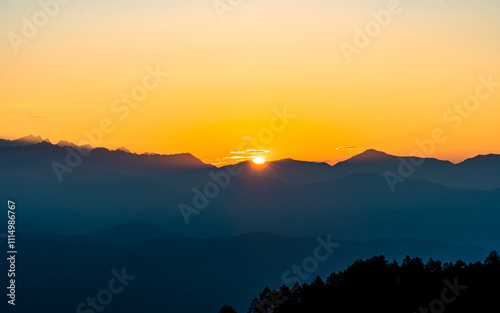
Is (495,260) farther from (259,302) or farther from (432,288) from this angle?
(259,302)

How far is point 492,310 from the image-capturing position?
4244 cm

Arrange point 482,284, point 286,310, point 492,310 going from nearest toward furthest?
point 492,310
point 482,284
point 286,310

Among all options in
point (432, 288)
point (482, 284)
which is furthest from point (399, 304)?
point (482, 284)

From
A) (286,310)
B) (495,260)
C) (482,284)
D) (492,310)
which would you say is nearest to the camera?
(492,310)

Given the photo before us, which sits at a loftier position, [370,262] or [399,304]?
[370,262]

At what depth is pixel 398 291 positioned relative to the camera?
47.1 m

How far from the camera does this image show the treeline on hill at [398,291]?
44.1 meters

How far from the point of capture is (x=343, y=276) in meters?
52.2

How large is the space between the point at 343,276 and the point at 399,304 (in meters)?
7.76

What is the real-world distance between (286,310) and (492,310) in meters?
18.4

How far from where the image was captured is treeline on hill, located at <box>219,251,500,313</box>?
44.1m

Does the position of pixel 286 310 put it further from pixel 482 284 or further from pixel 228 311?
pixel 482 284

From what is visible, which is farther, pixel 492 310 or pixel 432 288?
pixel 432 288

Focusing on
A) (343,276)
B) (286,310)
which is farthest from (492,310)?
(286,310)
